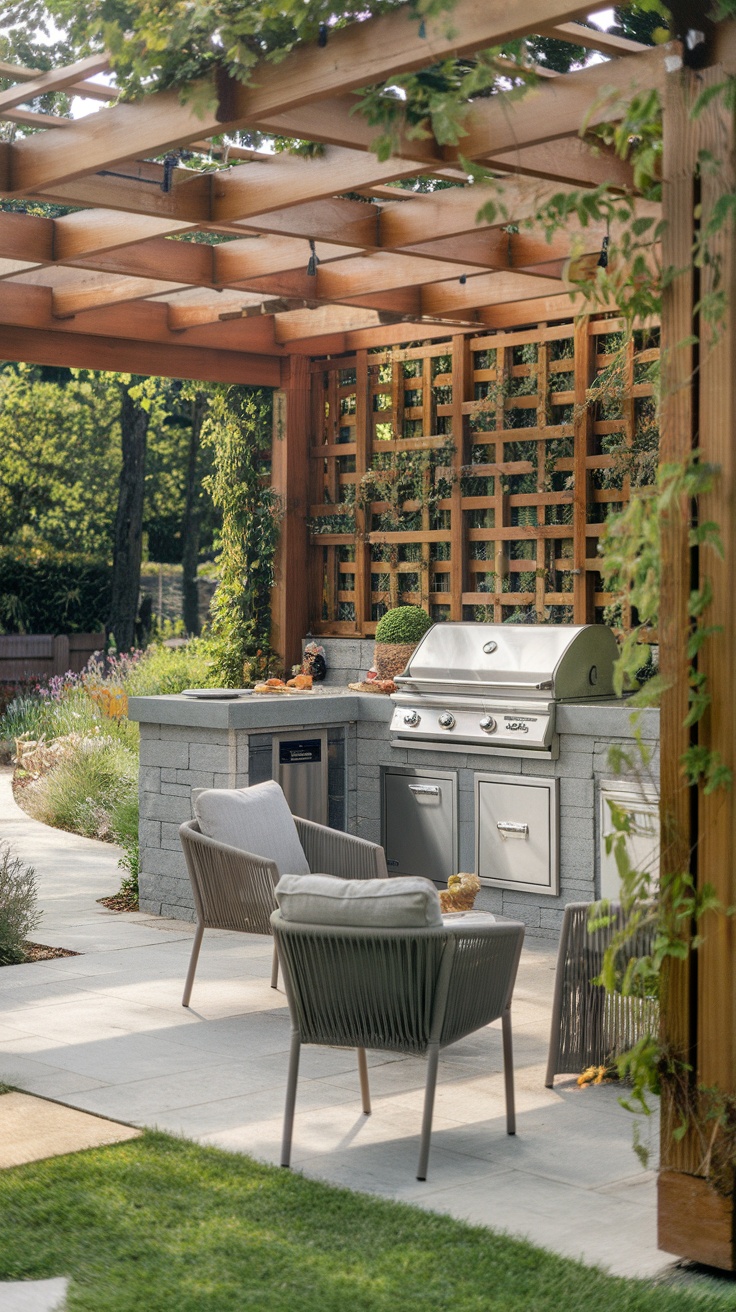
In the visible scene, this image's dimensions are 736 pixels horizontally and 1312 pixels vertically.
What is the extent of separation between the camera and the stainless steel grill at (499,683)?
7.24m

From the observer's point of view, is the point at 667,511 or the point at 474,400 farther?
the point at 474,400

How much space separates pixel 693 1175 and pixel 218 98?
11.2ft

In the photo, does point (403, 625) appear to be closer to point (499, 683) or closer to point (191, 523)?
point (499, 683)

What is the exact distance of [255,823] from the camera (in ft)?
19.8

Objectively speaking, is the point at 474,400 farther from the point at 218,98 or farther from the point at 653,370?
the point at 653,370

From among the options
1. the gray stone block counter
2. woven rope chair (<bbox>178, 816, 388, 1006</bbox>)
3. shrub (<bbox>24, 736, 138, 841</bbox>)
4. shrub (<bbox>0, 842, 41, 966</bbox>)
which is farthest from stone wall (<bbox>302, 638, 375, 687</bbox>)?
woven rope chair (<bbox>178, 816, 388, 1006</bbox>)

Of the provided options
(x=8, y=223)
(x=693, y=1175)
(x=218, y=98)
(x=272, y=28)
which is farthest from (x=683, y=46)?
(x=8, y=223)

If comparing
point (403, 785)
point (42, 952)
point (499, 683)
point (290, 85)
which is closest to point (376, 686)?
point (403, 785)

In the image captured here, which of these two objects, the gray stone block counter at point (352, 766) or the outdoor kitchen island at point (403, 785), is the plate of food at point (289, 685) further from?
the gray stone block counter at point (352, 766)

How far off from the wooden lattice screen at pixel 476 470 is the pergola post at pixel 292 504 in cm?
8

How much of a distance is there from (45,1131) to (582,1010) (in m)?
1.74

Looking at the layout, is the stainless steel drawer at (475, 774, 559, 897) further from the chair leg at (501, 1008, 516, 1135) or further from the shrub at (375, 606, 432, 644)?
the chair leg at (501, 1008, 516, 1135)

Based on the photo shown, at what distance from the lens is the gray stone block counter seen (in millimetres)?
7047

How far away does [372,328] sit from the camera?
29.7ft
